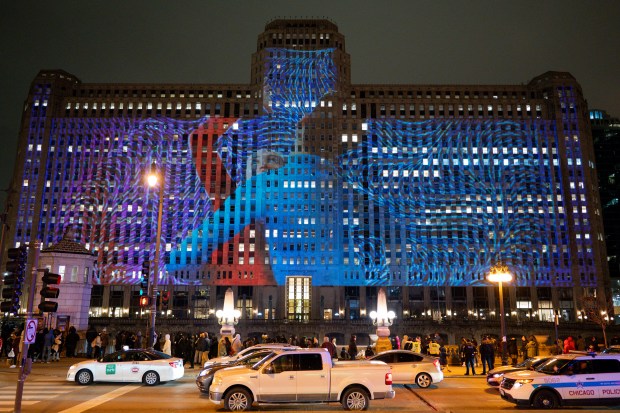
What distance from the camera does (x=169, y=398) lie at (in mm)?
18812

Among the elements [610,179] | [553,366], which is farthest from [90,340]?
[610,179]

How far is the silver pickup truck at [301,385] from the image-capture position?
646 inches

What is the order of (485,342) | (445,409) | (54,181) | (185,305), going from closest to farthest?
(445,409) < (485,342) < (185,305) < (54,181)

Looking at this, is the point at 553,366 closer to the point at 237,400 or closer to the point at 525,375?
the point at 525,375

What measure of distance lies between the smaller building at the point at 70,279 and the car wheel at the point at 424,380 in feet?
93.5

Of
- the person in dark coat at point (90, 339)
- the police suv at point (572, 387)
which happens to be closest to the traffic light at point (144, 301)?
the person in dark coat at point (90, 339)

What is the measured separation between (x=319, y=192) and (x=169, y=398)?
9754cm

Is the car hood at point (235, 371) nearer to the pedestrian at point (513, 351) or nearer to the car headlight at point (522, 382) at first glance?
the car headlight at point (522, 382)

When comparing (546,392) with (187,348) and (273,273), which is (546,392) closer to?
(187,348)

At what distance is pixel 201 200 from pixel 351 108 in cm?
4069

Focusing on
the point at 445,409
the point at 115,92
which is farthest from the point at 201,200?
the point at 445,409

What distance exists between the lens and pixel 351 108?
121 m

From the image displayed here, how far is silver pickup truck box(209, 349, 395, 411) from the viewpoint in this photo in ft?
53.8

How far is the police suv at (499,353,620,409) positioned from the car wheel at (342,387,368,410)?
17.2ft
